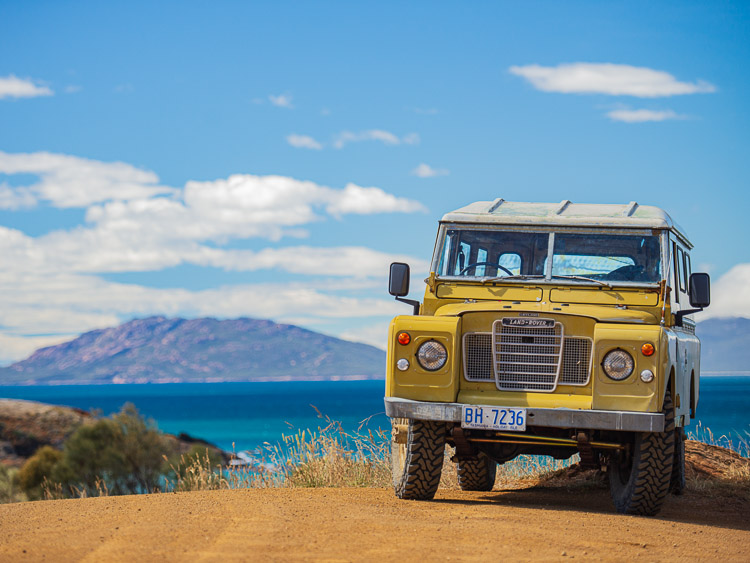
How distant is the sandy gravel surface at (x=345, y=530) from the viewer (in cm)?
625

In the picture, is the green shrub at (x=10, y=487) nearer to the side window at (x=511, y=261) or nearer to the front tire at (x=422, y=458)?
the front tire at (x=422, y=458)

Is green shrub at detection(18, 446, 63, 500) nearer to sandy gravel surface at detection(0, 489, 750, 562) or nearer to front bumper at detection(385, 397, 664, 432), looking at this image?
sandy gravel surface at detection(0, 489, 750, 562)

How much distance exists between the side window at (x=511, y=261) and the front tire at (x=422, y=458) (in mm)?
1842

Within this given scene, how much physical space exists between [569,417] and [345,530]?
2371mm

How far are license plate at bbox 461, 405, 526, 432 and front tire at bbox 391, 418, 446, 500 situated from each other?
463 mm

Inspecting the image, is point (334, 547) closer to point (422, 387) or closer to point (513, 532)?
point (513, 532)

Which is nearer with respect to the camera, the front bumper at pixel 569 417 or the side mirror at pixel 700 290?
the front bumper at pixel 569 417

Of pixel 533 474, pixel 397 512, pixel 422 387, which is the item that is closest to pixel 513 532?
pixel 397 512

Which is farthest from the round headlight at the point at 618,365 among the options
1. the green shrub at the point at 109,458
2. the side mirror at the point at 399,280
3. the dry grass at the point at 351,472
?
the green shrub at the point at 109,458

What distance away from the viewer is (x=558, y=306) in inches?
353

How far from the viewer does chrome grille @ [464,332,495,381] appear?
347 inches

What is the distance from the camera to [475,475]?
11.4 meters

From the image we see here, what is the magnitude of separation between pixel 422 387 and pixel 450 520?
1366 mm

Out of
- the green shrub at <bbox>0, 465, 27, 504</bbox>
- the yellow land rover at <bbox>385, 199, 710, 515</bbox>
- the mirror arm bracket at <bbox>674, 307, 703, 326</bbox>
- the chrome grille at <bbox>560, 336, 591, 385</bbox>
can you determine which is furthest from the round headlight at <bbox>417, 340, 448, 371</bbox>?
the green shrub at <bbox>0, 465, 27, 504</bbox>
